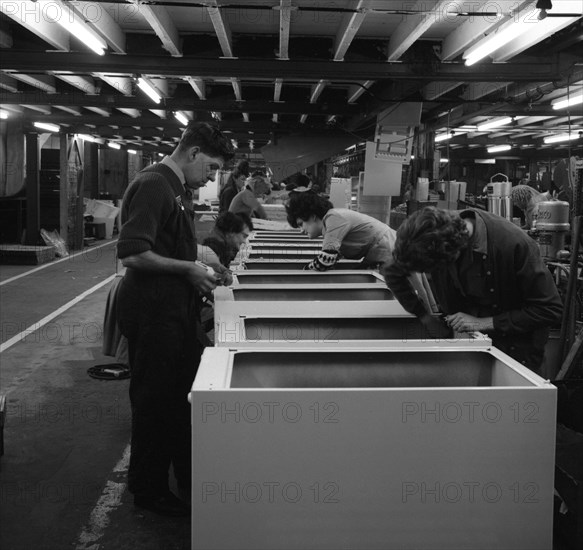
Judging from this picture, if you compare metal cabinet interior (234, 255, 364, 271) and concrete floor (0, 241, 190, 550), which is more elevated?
metal cabinet interior (234, 255, 364, 271)

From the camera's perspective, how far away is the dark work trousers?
2.39m

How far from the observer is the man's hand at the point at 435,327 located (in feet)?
7.57

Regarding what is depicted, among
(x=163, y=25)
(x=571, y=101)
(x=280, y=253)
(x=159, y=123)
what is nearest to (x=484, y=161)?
(x=571, y=101)

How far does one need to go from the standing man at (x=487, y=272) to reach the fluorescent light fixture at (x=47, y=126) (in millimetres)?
9409

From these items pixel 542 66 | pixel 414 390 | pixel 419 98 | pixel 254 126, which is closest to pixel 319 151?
pixel 254 126

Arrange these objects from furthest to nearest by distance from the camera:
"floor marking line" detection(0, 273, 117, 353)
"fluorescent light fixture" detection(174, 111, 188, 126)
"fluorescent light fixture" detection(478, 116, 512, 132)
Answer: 1. "fluorescent light fixture" detection(478, 116, 512, 132)
2. "fluorescent light fixture" detection(174, 111, 188, 126)
3. "floor marking line" detection(0, 273, 117, 353)

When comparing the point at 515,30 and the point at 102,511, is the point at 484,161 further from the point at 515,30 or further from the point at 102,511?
the point at 102,511

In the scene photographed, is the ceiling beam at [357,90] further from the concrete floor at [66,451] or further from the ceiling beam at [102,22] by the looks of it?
the concrete floor at [66,451]

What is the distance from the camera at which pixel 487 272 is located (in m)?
2.17

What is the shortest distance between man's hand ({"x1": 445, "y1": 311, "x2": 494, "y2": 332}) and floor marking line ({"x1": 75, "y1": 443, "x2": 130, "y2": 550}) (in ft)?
5.22

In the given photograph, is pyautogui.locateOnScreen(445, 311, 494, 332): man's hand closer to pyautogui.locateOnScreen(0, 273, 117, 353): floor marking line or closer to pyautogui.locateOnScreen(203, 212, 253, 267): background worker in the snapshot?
pyautogui.locateOnScreen(203, 212, 253, 267): background worker

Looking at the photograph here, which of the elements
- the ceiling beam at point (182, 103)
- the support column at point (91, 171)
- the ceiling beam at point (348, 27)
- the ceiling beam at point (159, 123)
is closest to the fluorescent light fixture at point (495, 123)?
the ceiling beam at point (159, 123)

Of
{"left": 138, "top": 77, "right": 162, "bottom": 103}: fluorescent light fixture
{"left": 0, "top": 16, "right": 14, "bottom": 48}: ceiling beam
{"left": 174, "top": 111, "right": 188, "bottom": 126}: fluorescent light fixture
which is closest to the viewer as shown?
{"left": 0, "top": 16, "right": 14, "bottom": 48}: ceiling beam

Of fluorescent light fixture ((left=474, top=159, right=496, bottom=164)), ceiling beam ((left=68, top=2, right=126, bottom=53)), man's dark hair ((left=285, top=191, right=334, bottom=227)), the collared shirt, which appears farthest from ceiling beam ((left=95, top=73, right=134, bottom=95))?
fluorescent light fixture ((left=474, top=159, right=496, bottom=164))
